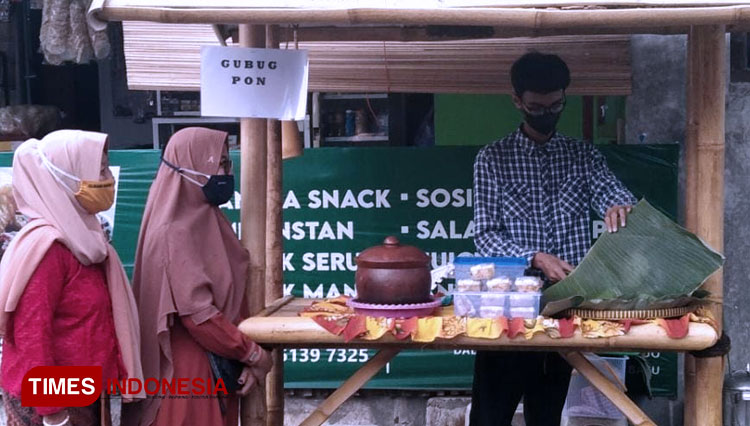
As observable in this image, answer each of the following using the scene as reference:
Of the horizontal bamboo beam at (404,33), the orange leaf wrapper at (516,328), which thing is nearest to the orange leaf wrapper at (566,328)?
the orange leaf wrapper at (516,328)

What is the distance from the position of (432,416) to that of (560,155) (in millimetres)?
1978

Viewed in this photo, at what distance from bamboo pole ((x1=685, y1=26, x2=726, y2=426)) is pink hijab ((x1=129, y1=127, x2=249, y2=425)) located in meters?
1.77

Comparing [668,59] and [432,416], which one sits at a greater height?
[668,59]

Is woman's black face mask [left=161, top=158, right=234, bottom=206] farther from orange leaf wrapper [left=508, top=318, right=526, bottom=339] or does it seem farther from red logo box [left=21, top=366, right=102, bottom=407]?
orange leaf wrapper [left=508, top=318, right=526, bottom=339]

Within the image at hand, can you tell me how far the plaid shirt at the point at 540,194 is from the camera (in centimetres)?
425

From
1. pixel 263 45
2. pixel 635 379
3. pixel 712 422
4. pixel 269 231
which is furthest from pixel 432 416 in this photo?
pixel 263 45

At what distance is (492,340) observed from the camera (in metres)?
3.60

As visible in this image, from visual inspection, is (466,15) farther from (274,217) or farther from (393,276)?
(274,217)

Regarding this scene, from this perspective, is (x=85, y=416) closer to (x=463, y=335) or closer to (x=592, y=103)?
(x=463, y=335)

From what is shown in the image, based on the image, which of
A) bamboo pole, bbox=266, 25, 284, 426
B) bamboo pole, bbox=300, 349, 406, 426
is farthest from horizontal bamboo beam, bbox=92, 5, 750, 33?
bamboo pole, bbox=300, 349, 406, 426

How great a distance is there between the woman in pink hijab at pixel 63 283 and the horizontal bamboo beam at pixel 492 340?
495 millimetres

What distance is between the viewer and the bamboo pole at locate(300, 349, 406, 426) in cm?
386

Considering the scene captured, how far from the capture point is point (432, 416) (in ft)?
18.6

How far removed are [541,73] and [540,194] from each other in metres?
0.52
